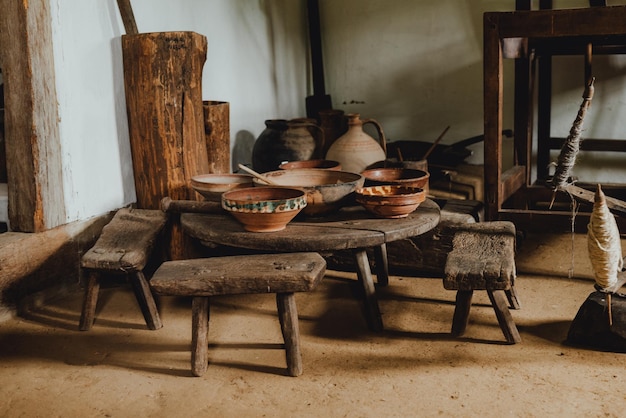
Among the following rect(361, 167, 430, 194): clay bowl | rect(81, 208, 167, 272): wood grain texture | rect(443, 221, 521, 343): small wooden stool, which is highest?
rect(361, 167, 430, 194): clay bowl

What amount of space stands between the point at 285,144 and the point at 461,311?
209 cm

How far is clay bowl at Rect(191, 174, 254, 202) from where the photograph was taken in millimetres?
3436

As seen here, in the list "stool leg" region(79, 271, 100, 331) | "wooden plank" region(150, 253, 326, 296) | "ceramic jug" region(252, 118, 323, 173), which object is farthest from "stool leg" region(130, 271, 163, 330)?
"ceramic jug" region(252, 118, 323, 173)

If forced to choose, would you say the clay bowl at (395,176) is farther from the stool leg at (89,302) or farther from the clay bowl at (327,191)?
the stool leg at (89,302)

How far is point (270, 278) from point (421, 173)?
1254 mm

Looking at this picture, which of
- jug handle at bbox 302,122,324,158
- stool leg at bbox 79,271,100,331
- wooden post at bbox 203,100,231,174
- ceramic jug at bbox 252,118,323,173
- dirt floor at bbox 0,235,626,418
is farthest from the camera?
jug handle at bbox 302,122,324,158

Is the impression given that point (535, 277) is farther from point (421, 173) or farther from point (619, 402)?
point (619, 402)

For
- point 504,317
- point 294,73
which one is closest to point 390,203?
point 504,317

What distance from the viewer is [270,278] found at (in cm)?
→ 258

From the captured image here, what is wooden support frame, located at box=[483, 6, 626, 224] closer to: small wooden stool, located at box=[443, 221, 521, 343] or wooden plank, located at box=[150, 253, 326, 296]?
small wooden stool, located at box=[443, 221, 521, 343]

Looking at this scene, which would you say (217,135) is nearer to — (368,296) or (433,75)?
(368,296)

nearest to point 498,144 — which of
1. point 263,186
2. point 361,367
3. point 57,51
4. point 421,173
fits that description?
point 421,173

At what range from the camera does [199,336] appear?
2744mm

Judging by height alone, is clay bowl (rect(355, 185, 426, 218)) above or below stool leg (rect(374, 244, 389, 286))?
above
